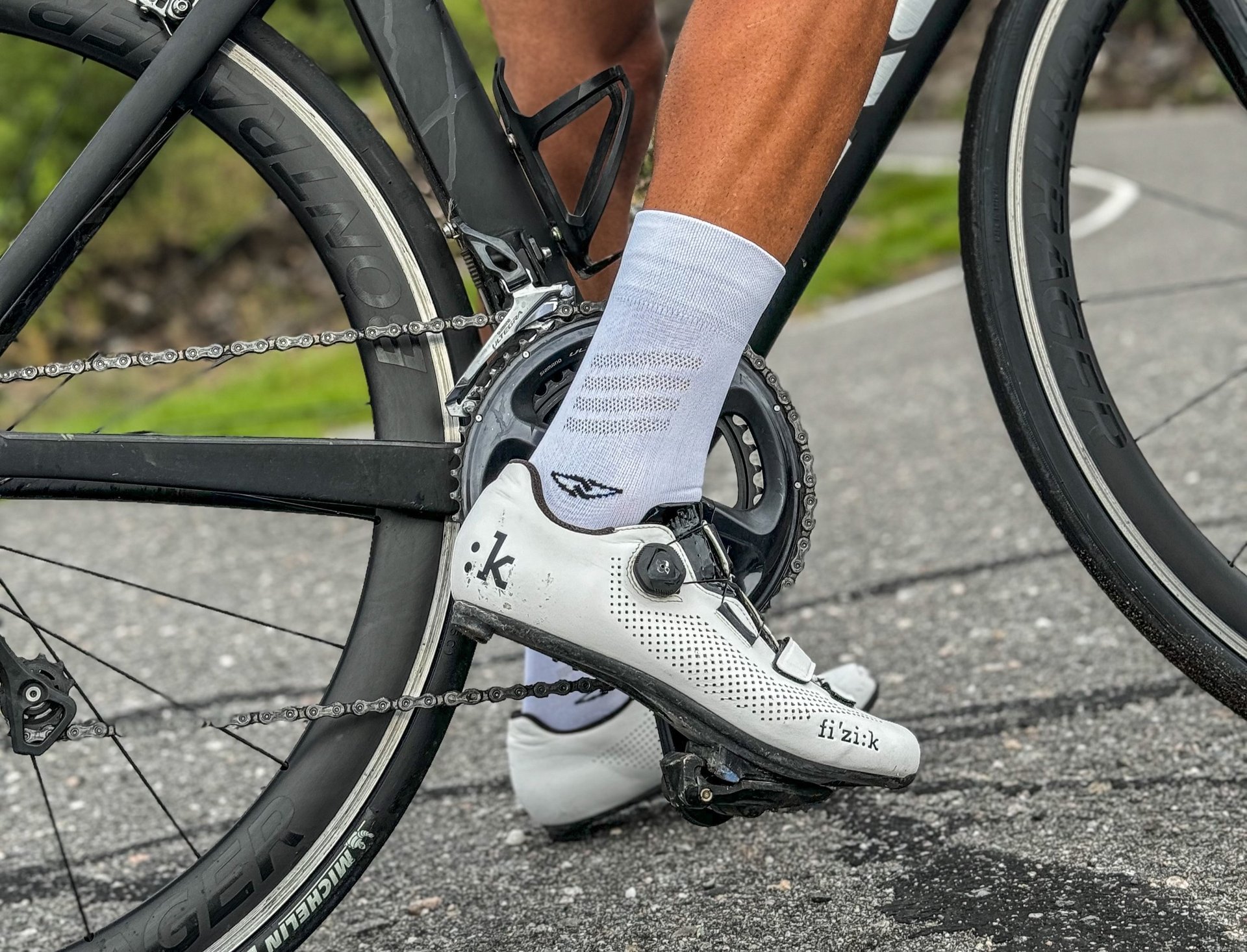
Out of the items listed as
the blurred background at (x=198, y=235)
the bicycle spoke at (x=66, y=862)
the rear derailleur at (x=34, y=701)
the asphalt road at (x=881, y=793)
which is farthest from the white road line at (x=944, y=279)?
the rear derailleur at (x=34, y=701)

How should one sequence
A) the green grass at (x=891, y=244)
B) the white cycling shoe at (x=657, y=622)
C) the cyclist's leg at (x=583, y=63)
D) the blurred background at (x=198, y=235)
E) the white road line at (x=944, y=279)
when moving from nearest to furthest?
the white cycling shoe at (x=657, y=622) → the cyclist's leg at (x=583, y=63) → the white road line at (x=944, y=279) → the green grass at (x=891, y=244) → the blurred background at (x=198, y=235)

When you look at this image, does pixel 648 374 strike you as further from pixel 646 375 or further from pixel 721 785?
pixel 721 785

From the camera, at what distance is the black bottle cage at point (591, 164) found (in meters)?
1.41

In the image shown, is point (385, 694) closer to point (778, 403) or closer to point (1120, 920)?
point (778, 403)

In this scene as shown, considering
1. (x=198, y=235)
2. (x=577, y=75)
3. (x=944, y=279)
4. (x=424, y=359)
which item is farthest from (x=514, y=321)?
(x=198, y=235)

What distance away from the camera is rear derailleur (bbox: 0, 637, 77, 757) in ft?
4.39

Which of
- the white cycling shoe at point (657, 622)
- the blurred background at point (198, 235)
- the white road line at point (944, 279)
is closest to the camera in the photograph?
the white cycling shoe at point (657, 622)

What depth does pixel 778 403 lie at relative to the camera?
1.44 m

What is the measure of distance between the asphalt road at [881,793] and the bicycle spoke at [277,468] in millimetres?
565

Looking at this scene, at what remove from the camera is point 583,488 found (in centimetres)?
131

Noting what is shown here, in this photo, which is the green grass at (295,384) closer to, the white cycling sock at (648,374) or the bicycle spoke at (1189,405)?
the bicycle spoke at (1189,405)

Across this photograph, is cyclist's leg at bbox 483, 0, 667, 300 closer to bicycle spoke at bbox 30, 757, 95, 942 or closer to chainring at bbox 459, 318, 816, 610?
chainring at bbox 459, 318, 816, 610

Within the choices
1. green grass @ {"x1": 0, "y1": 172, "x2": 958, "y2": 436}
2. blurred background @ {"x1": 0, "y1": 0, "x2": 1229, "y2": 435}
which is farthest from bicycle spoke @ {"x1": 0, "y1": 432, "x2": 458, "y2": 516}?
blurred background @ {"x1": 0, "y1": 0, "x2": 1229, "y2": 435}

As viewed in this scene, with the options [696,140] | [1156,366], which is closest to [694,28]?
[696,140]
